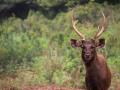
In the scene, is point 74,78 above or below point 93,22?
below

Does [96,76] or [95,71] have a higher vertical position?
[95,71]

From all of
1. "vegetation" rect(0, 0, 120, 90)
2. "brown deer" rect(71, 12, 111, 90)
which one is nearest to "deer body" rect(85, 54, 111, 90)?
"brown deer" rect(71, 12, 111, 90)

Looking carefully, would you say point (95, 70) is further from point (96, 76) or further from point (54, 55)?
point (54, 55)

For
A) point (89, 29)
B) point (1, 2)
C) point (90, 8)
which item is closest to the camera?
point (89, 29)

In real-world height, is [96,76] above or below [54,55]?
below

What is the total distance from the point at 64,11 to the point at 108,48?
10.2 m

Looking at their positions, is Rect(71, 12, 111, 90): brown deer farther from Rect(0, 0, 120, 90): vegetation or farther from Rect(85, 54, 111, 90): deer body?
Rect(0, 0, 120, 90): vegetation

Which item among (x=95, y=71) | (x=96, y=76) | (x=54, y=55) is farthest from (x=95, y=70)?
(x=54, y=55)

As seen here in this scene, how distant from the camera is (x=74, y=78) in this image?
1289 centimetres

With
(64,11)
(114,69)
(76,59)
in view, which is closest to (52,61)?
(76,59)

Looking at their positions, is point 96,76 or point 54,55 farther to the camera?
point 54,55

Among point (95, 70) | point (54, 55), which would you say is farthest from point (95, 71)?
point (54, 55)

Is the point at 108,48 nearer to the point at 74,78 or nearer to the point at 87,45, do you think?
the point at 74,78

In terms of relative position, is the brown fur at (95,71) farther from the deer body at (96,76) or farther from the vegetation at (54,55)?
the vegetation at (54,55)
